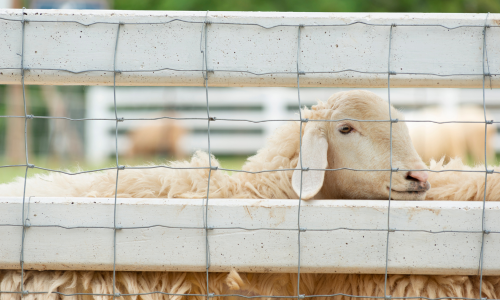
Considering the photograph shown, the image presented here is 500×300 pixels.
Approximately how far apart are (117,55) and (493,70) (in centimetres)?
146

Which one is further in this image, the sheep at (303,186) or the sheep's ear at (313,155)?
the sheep's ear at (313,155)

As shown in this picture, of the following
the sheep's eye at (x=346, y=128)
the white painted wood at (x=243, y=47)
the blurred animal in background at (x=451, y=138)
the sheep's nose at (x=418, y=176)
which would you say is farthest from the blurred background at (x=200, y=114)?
the white painted wood at (x=243, y=47)

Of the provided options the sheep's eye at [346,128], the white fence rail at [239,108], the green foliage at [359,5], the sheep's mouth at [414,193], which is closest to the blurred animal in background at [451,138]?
the white fence rail at [239,108]

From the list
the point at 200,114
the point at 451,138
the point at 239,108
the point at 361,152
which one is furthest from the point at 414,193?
the point at 200,114

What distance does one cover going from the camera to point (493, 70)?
1914 millimetres

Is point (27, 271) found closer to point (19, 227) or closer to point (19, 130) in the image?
point (19, 227)

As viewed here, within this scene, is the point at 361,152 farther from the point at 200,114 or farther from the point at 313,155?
the point at 200,114

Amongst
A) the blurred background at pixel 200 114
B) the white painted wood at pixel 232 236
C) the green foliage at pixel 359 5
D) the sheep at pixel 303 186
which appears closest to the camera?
the white painted wood at pixel 232 236

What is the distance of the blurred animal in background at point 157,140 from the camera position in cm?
1544

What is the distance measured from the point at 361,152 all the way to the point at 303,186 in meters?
0.50

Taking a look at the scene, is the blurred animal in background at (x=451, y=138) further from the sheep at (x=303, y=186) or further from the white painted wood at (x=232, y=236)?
the white painted wood at (x=232, y=236)

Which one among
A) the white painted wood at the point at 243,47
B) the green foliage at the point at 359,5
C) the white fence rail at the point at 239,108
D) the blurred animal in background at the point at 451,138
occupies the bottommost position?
the white painted wood at the point at 243,47

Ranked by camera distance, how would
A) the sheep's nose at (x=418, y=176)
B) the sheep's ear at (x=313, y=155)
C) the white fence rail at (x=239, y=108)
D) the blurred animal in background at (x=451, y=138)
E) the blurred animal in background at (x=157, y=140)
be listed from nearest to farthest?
the sheep's ear at (x=313, y=155) → the sheep's nose at (x=418, y=176) → the blurred animal in background at (x=451, y=138) → the white fence rail at (x=239, y=108) → the blurred animal in background at (x=157, y=140)

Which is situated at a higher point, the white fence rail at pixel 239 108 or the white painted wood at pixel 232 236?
the white fence rail at pixel 239 108
